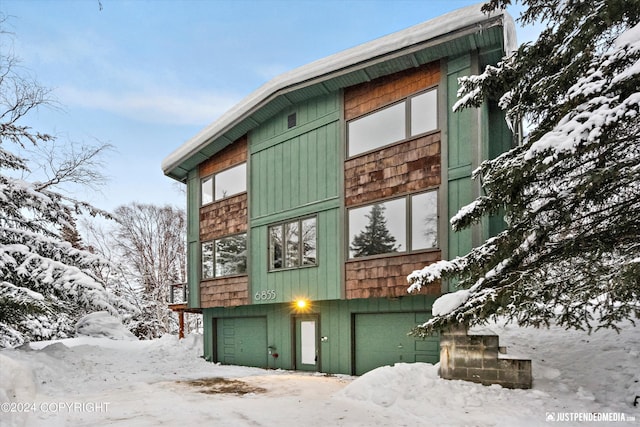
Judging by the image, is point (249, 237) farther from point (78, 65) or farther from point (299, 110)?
point (78, 65)

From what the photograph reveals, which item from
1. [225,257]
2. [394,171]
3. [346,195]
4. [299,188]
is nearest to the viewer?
[394,171]

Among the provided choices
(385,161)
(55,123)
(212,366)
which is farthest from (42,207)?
(385,161)

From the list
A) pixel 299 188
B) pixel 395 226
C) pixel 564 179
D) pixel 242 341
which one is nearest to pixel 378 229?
pixel 395 226

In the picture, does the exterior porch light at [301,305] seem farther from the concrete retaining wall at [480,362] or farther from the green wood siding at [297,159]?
the concrete retaining wall at [480,362]

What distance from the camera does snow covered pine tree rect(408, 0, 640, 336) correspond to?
4.64 metres

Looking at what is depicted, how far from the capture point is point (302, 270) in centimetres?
1160

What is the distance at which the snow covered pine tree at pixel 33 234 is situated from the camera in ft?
34.3

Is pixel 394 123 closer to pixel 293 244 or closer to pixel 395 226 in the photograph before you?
pixel 395 226

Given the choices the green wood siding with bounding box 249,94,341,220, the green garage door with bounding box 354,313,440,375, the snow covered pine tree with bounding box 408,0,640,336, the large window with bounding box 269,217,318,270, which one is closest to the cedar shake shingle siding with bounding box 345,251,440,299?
the green garage door with bounding box 354,313,440,375

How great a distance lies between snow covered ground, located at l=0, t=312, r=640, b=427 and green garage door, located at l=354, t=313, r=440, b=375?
45.1 inches

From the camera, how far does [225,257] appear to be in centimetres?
1409

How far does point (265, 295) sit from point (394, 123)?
5904mm

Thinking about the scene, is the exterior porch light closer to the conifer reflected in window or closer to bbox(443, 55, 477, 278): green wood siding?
the conifer reflected in window

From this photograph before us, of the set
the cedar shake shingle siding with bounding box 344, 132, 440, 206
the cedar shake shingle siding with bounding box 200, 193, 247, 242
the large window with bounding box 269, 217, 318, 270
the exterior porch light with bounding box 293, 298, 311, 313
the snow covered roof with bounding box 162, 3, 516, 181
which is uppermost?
the snow covered roof with bounding box 162, 3, 516, 181
